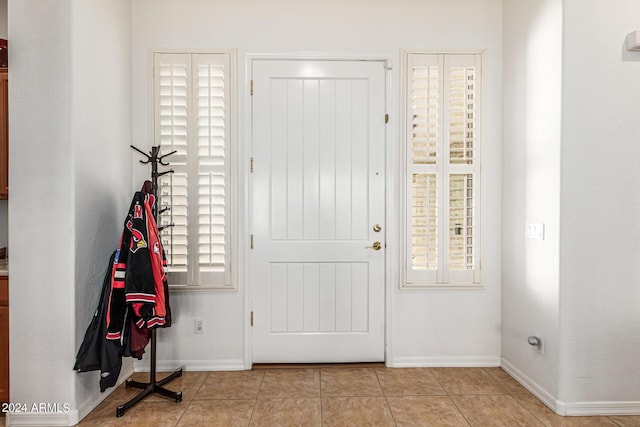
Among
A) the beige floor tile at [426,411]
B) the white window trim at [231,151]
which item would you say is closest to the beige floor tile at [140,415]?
the white window trim at [231,151]

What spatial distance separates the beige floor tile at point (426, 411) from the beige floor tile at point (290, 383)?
0.53 metres

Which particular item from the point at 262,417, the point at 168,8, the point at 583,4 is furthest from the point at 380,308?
the point at 168,8

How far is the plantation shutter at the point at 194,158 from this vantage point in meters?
3.05

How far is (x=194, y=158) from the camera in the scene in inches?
120

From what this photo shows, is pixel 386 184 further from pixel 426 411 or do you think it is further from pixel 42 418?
pixel 42 418

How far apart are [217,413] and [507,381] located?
1.98 meters

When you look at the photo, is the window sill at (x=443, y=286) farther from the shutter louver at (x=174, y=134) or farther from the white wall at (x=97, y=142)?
the white wall at (x=97, y=142)

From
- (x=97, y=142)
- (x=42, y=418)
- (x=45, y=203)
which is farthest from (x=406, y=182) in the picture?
(x=42, y=418)

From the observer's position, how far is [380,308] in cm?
314

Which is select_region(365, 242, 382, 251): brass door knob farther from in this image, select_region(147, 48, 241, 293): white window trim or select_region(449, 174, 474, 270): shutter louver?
select_region(147, 48, 241, 293): white window trim

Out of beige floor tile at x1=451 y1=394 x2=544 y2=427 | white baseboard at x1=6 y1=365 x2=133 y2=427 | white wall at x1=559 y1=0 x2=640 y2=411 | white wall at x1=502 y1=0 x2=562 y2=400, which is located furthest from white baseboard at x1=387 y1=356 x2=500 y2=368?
white baseboard at x1=6 y1=365 x2=133 y2=427

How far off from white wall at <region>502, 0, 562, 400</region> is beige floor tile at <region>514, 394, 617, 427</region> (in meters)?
0.10

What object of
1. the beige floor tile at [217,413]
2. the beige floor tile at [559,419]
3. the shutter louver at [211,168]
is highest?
the shutter louver at [211,168]

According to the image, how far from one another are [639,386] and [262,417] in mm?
2239
